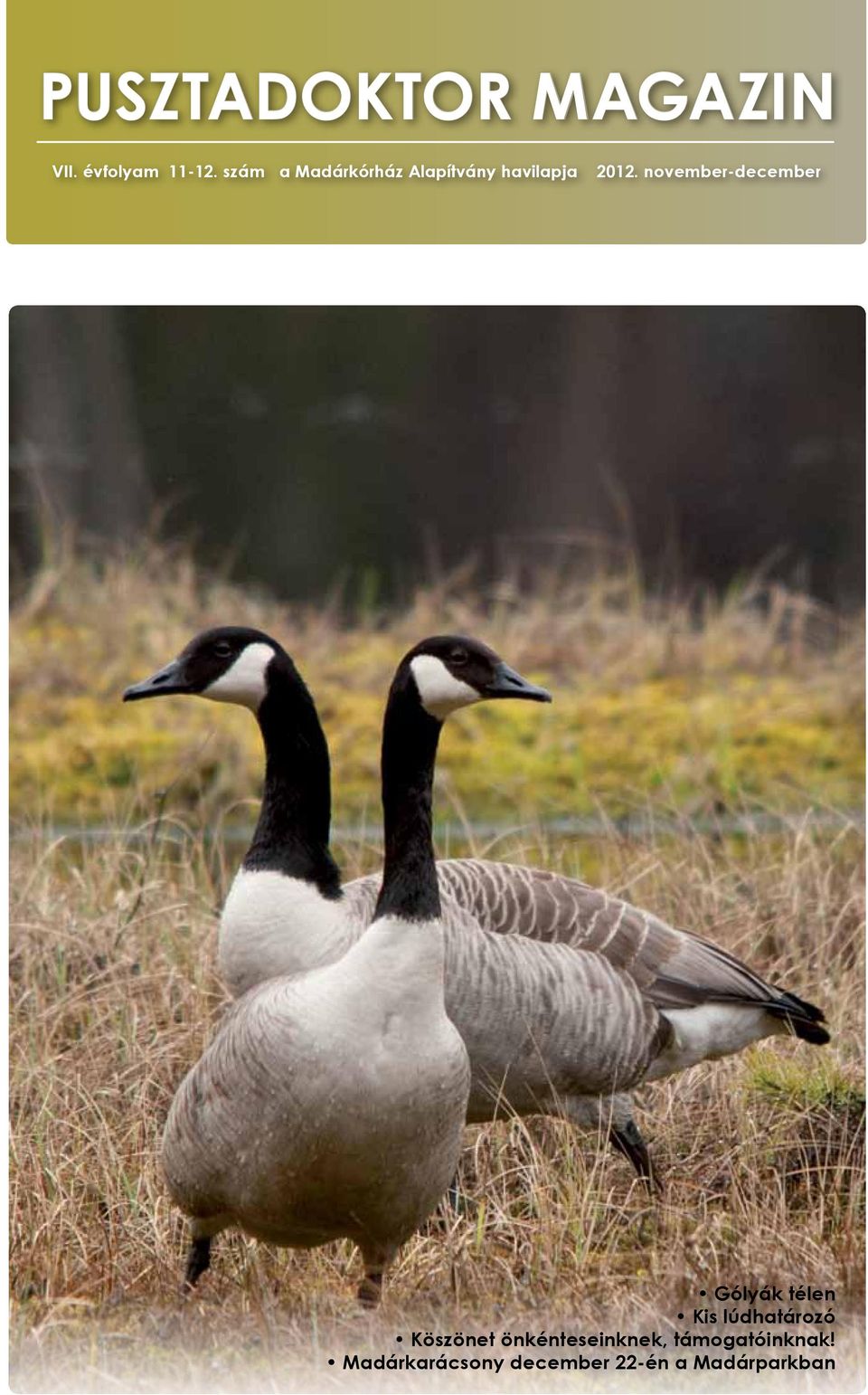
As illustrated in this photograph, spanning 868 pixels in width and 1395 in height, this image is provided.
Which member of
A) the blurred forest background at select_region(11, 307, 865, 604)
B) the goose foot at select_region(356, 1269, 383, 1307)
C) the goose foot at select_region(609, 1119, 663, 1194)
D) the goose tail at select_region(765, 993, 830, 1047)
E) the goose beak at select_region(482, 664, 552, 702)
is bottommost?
the goose foot at select_region(356, 1269, 383, 1307)

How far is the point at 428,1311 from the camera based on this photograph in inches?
155

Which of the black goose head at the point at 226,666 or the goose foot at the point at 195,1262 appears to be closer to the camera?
the goose foot at the point at 195,1262

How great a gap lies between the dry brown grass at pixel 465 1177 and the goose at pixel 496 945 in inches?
7.3

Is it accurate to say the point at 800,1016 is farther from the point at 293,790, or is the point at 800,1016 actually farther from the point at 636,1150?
the point at 293,790

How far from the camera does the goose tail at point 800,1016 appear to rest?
4.93 m

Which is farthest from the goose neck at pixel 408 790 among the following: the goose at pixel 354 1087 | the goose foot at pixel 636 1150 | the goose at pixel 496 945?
the goose foot at pixel 636 1150

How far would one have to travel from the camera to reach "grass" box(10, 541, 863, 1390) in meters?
3.88

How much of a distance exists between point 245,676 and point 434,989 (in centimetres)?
126

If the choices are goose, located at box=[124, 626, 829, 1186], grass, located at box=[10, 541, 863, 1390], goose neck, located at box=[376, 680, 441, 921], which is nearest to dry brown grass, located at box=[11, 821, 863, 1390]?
grass, located at box=[10, 541, 863, 1390]

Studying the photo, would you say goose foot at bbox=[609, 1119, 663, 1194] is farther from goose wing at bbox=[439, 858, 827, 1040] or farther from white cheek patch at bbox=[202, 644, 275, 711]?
white cheek patch at bbox=[202, 644, 275, 711]

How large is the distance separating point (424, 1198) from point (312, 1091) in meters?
0.41

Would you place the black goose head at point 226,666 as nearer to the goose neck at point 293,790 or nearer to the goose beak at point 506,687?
the goose neck at point 293,790

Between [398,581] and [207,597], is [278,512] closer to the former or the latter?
[398,581]

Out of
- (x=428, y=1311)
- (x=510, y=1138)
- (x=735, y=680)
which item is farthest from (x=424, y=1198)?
(x=735, y=680)
